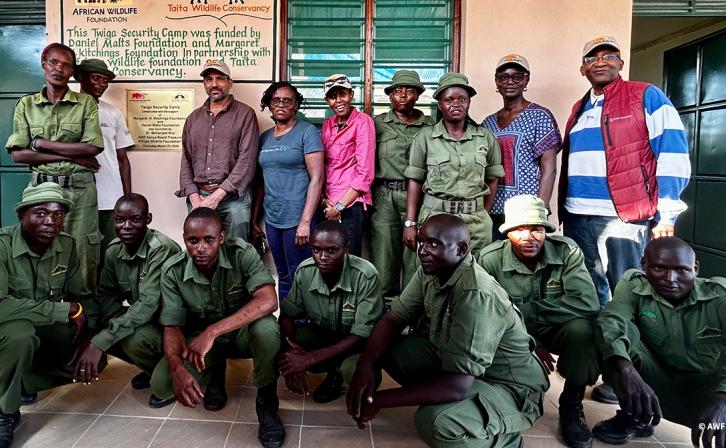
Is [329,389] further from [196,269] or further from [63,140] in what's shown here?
[63,140]

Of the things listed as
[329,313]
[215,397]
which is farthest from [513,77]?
[215,397]

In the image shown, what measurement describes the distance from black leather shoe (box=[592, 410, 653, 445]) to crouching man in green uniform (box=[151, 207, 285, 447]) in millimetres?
1429

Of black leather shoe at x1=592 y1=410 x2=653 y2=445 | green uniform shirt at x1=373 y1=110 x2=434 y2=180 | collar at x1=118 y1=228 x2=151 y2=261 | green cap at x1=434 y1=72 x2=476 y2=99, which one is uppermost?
green cap at x1=434 y1=72 x2=476 y2=99

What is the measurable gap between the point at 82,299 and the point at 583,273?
2559mm

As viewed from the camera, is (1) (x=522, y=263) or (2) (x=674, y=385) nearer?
(2) (x=674, y=385)

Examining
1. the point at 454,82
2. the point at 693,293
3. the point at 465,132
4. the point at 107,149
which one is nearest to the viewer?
the point at 693,293

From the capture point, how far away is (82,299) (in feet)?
8.71

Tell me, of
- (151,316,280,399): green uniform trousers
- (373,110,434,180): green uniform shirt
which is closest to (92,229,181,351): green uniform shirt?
(151,316,280,399): green uniform trousers

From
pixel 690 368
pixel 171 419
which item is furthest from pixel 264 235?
pixel 690 368

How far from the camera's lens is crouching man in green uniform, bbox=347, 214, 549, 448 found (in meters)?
1.84

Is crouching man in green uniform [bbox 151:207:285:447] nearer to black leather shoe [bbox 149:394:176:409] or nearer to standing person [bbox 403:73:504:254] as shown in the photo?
black leather shoe [bbox 149:394:176:409]

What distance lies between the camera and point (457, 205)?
118 inches

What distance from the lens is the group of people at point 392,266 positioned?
202cm

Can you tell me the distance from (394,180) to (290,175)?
694 mm
